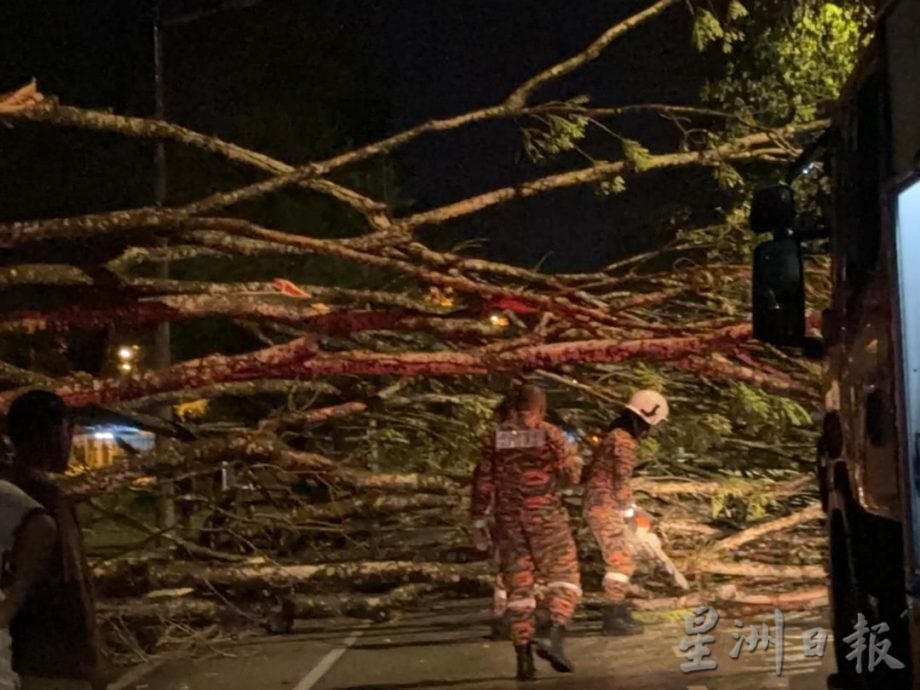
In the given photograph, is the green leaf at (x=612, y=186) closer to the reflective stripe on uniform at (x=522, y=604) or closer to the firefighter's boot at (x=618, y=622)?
the firefighter's boot at (x=618, y=622)

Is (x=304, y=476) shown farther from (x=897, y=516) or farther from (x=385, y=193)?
(x=897, y=516)

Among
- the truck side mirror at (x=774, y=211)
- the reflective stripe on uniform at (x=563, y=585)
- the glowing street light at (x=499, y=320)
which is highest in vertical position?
the truck side mirror at (x=774, y=211)

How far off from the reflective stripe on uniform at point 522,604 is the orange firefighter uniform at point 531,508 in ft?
0.11

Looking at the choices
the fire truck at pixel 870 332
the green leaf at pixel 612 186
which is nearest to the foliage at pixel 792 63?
the green leaf at pixel 612 186

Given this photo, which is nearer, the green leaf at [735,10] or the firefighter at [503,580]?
the firefighter at [503,580]

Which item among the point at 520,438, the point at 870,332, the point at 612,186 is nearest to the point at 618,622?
the point at 520,438

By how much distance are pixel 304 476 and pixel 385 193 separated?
522cm

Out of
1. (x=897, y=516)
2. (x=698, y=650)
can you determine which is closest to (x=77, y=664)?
(x=897, y=516)

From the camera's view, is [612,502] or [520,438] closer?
[520,438]

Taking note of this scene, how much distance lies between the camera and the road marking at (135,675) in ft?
26.0

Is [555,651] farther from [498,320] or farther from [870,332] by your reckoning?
[870,332]

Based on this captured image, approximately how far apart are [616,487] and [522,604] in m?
1.35

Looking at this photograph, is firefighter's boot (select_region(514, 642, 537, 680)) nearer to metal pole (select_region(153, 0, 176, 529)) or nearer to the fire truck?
the fire truck

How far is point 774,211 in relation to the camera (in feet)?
16.0
